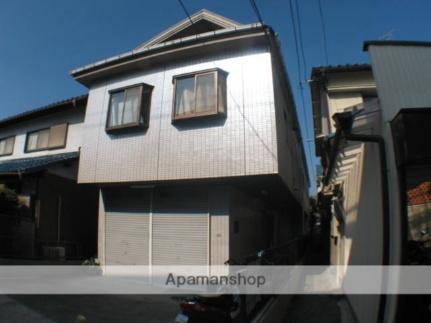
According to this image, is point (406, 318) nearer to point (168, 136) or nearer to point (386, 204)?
point (386, 204)

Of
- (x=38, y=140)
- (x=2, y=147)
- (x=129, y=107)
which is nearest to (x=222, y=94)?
(x=129, y=107)

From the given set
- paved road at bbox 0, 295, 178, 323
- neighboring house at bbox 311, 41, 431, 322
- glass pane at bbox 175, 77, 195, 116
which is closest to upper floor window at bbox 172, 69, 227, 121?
glass pane at bbox 175, 77, 195, 116

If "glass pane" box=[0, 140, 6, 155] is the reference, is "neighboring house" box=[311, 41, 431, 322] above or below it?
below

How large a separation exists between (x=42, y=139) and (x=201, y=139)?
10.8 metres

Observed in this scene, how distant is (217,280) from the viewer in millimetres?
6430

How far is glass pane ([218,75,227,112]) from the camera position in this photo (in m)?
7.78

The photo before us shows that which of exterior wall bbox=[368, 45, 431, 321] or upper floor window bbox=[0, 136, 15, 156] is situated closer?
exterior wall bbox=[368, 45, 431, 321]

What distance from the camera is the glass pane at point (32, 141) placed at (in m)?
15.1

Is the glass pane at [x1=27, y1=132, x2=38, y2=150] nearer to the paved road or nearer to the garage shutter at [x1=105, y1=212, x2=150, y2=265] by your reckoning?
the garage shutter at [x1=105, y1=212, x2=150, y2=265]

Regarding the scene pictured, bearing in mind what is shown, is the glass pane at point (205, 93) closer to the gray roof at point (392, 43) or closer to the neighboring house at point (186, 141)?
the neighboring house at point (186, 141)

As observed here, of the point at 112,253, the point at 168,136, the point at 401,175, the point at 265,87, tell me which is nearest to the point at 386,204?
the point at 401,175

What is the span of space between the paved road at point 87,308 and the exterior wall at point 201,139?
3144 mm

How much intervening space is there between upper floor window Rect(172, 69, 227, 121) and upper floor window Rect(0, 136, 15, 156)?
12.5 meters

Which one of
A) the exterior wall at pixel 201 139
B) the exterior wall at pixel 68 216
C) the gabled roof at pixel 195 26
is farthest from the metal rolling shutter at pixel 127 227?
the gabled roof at pixel 195 26
